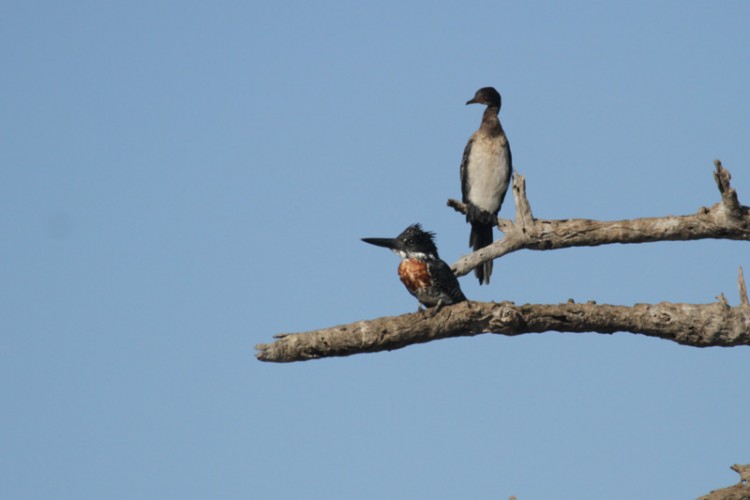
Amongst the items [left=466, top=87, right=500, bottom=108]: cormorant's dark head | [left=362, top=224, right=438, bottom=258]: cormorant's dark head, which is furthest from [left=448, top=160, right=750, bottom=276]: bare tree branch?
[left=466, top=87, right=500, bottom=108]: cormorant's dark head

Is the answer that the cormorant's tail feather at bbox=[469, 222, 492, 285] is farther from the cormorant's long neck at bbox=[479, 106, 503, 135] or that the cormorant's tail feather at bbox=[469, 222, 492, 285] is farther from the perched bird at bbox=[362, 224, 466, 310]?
the perched bird at bbox=[362, 224, 466, 310]

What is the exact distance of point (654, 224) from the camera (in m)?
7.64

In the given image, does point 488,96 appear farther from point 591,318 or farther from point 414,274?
point 591,318

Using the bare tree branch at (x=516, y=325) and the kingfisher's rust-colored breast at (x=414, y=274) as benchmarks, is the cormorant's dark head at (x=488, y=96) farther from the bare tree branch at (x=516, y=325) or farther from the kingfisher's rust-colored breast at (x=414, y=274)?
the bare tree branch at (x=516, y=325)

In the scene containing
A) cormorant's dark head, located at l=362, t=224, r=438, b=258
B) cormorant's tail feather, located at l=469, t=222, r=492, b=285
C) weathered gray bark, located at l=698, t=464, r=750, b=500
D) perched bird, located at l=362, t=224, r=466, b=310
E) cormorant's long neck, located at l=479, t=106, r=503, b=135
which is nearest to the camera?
weathered gray bark, located at l=698, t=464, r=750, b=500

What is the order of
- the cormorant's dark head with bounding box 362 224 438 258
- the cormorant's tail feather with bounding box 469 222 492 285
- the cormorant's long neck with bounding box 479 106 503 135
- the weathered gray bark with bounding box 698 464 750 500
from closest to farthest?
the weathered gray bark with bounding box 698 464 750 500, the cormorant's dark head with bounding box 362 224 438 258, the cormorant's tail feather with bounding box 469 222 492 285, the cormorant's long neck with bounding box 479 106 503 135

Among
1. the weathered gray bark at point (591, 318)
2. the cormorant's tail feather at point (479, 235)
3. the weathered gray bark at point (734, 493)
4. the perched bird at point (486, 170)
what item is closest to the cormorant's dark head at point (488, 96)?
the perched bird at point (486, 170)

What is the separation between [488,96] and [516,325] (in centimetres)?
556

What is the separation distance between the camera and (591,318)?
254 inches

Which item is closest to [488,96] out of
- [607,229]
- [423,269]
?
[607,229]

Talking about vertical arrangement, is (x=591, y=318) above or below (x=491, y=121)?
below

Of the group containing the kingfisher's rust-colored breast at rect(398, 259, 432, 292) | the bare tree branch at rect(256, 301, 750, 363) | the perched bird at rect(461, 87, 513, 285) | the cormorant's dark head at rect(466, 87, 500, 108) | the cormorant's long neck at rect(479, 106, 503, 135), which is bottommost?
the bare tree branch at rect(256, 301, 750, 363)

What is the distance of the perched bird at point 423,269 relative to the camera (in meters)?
6.95

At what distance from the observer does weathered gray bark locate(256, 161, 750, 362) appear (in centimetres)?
608
